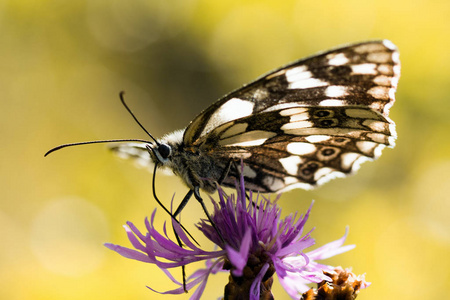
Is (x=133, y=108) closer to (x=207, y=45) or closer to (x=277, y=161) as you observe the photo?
(x=207, y=45)

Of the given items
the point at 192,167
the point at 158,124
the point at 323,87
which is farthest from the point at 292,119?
the point at 158,124

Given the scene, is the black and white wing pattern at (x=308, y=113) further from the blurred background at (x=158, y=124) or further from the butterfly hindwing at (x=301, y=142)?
the blurred background at (x=158, y=124)

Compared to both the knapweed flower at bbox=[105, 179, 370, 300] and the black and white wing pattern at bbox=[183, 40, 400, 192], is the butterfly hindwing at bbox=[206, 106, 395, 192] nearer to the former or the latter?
the black and white wing pattern at bbox=[183, 40, 400, 192]

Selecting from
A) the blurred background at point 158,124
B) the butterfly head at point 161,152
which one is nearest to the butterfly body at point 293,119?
the butterfly head at point 161,152

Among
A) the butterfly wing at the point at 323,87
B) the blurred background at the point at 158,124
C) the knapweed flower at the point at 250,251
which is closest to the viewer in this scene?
the knapweed flower at the point at 250,251

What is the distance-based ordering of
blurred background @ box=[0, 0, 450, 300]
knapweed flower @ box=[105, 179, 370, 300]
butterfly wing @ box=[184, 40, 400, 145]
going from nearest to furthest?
knapweed flower @ box=[105, 179, 370, 300] < butterfly wing @ box=[184, 40, 400, 145] < blurred background @ box=[0, 0, 450, 300]

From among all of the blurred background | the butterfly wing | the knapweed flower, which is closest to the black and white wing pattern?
the butterfly wing
